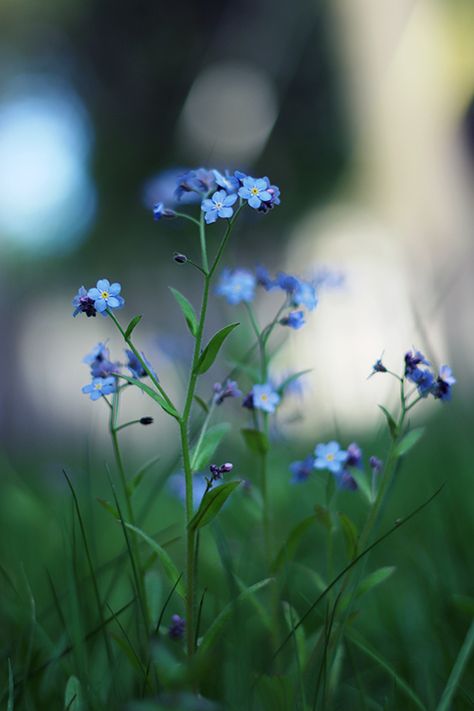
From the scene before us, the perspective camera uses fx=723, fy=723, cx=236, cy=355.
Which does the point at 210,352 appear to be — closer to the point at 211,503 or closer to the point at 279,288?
the point at 211,503

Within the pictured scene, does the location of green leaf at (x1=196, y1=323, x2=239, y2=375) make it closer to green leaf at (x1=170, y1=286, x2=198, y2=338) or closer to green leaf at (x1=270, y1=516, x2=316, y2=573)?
green leaf at (x1=170, y1=286, x2=198, y2=338)

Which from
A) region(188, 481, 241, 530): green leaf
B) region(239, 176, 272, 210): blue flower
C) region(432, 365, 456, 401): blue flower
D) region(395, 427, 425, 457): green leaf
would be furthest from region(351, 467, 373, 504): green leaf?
region(239, 176, 272, 210): blue flower

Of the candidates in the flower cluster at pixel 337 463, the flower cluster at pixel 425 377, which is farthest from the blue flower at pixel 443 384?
the flower cluster at pixel 337 463

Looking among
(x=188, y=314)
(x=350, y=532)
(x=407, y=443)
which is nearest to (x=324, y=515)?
(x=350, y=532)

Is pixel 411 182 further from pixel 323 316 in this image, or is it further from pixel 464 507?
pixel 464 507

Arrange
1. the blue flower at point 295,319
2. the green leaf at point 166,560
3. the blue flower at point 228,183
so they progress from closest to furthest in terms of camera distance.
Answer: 1. the green leaf at point 166,560
2. the blue flower at point 228,183
3. the blue flower at point 295,319

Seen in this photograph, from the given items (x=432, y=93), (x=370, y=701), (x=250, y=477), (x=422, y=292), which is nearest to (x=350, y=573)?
(x=370, y=701)

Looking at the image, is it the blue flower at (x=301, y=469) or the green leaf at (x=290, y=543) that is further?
the blue flower at (x=301, y=469)

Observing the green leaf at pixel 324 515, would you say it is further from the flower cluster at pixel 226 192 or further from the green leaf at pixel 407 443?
the flower cluster at pixel 226 192

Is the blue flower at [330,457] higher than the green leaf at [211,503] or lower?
higher
